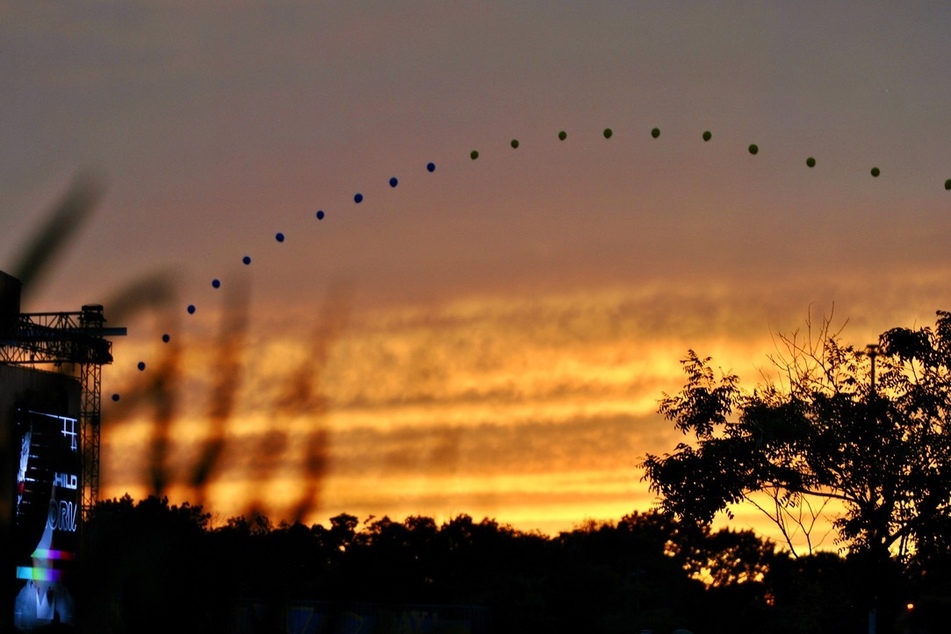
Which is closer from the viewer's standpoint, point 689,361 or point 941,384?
point 941,384

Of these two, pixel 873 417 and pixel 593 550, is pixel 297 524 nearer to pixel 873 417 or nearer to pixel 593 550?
pixel 873 417

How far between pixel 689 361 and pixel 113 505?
17689mm

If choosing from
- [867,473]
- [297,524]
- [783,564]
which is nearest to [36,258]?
[297,524]

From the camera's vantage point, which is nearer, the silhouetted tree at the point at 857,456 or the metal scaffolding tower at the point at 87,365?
the metal scaffolding tower at the point at 87,365

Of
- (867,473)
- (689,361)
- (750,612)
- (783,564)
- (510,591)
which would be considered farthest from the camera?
(750,612)

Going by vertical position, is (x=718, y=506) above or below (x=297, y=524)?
above

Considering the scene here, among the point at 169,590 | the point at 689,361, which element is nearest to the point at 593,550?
the point at 689,361

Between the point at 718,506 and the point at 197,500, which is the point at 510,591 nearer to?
the point at 718,506

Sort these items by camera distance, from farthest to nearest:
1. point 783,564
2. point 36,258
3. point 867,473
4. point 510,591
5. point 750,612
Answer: point 750,612
point 510,591
point 783,564
point 867,473
point 36,258

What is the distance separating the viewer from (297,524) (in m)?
1.30

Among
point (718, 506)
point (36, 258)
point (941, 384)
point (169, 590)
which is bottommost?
point (169, 590)

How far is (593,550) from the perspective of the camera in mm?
69812

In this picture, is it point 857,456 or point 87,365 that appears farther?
point 857,456

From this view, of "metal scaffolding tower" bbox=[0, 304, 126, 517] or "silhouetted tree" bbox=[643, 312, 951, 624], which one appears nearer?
"metal scaffolding tower" bbox=[0, 304, 126, 517]
